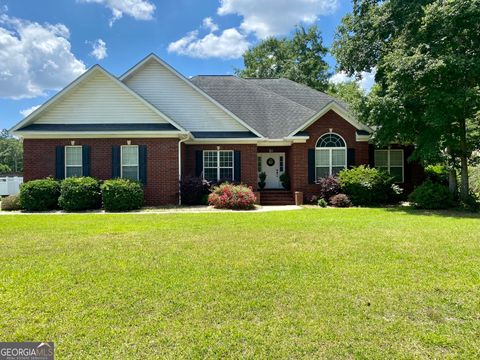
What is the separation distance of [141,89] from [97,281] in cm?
1474

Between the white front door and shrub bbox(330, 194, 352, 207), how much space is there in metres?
4.46

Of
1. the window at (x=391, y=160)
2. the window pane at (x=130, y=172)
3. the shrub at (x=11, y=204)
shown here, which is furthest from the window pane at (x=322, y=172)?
the shrub at (x=11, y=204)

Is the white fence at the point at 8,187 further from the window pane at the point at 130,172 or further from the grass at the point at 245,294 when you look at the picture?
the grass at the point at 245,294

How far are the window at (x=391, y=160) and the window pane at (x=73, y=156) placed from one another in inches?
612

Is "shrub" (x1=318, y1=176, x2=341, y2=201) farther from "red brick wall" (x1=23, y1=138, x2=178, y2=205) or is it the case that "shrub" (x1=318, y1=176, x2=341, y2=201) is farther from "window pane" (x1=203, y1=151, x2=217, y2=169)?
"red brick wall" (x1=23, y1=138, x2=178, y2=205)

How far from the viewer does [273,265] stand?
578 centimetres

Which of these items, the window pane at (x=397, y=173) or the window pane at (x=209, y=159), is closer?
the window pane at (x=209, y=159)

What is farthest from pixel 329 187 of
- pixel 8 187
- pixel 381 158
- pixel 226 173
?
pixel 8 187

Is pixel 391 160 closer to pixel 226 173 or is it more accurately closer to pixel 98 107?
pixel 226 173

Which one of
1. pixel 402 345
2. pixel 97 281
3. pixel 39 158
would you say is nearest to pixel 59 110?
pixel 39 158

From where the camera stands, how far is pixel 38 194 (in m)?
14.4

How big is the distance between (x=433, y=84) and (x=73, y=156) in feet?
53.5

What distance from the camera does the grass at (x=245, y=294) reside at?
3322 millimetres

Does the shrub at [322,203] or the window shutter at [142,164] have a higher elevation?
the window shutter at [142,164]
